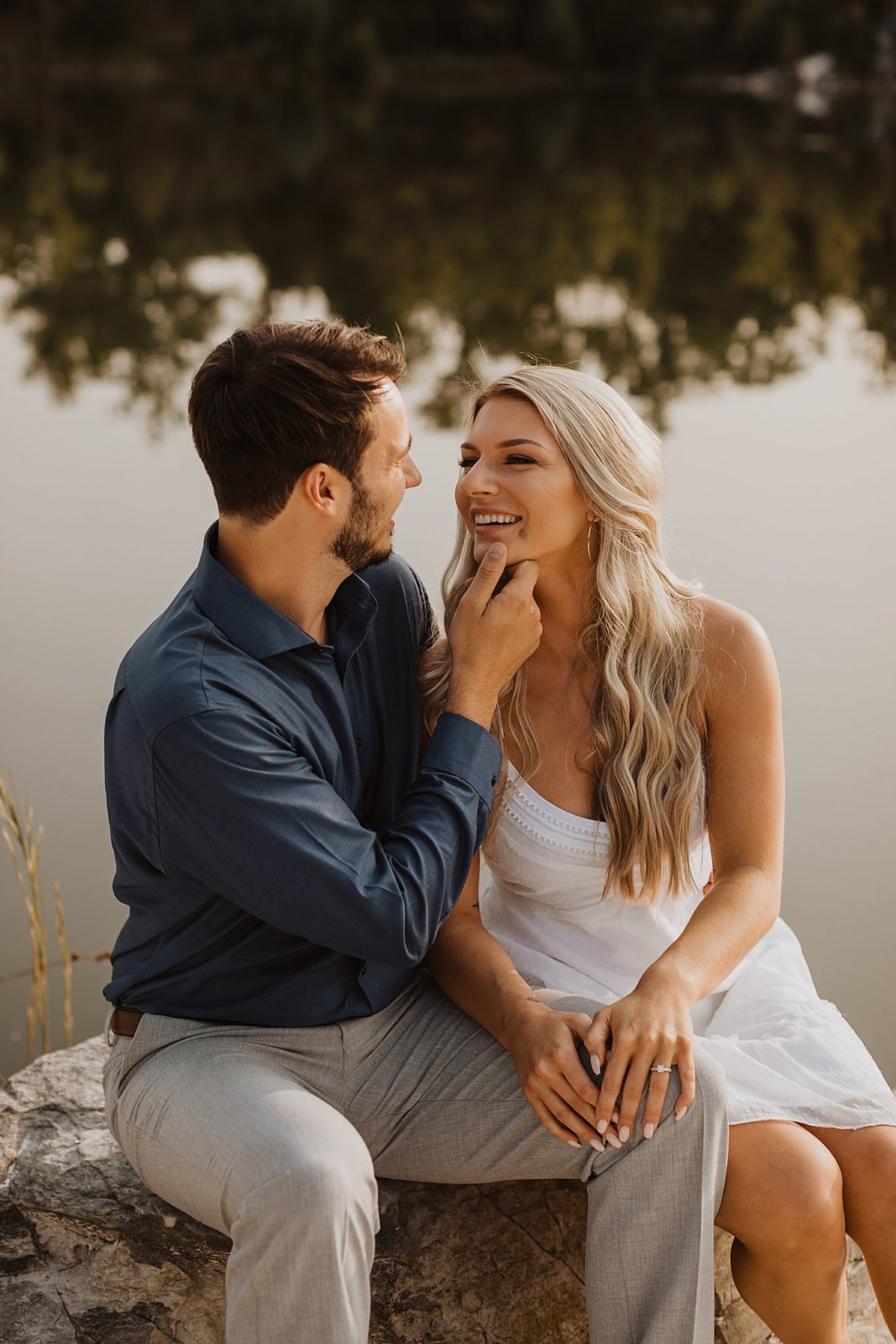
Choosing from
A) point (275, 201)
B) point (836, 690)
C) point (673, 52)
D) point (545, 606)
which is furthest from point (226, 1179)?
point (673, 52)

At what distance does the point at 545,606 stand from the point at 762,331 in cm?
1205

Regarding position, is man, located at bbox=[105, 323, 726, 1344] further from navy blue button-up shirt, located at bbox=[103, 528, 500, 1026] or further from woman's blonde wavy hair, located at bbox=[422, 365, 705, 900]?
woman's blonde wavy hair, located at bbox=[422, 365, 705, 900]

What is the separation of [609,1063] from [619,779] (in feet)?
2.25

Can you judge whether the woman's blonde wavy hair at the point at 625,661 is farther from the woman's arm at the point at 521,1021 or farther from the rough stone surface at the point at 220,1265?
the rough stone surface at the point at 220,1265

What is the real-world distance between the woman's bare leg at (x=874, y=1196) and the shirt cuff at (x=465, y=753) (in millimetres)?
846

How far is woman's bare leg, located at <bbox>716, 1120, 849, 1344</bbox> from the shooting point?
2.23 m

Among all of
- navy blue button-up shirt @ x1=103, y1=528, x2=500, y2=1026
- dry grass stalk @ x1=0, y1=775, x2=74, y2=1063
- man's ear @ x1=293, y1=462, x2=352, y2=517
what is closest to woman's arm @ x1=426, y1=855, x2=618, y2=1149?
navy blue button-up shirt @ x1=103, y1=528, x2=500, y2=1026

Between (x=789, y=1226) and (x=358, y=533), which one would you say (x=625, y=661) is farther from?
(x=789, y=1226)

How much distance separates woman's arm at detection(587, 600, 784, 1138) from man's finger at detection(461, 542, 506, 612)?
1.57 ft

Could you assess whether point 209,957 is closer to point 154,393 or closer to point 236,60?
point 154,393

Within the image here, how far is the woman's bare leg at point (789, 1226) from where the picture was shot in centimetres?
223

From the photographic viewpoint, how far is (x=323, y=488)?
8.36 feet

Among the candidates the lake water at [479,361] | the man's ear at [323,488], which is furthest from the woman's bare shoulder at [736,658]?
the lake water at [479,361]

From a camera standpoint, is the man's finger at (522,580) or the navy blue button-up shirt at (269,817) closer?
the navy blue button-up shirt at (269,817)
